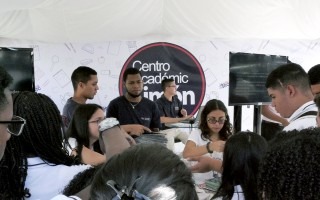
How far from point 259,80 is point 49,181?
2.79 m

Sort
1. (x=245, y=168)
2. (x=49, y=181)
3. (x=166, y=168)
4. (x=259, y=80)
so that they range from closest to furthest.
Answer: (x=166, y=168)
(x=49, y=181)
(x=245, y=168)
(x=259, y=80)

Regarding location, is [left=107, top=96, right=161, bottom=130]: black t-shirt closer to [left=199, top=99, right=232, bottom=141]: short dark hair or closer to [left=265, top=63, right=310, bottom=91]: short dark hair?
[left=199, top=99, right=232, bottom=141]: short dark hair

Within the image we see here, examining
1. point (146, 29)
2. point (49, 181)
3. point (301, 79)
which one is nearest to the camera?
point (49, 181)

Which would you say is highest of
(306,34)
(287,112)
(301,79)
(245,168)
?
(306,34)

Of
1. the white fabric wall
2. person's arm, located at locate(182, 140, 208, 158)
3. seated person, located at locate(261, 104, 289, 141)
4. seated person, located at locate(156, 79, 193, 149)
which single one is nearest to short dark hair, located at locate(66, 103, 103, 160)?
person's arm, located at locate(182, 140, 208, 158)

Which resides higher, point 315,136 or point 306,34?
point 306,34

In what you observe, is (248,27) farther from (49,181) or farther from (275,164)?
(275,164)

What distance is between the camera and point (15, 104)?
1395 millimetres

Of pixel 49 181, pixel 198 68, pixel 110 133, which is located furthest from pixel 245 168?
pixel 198 68

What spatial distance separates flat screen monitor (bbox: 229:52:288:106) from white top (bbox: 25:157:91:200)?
2.26m

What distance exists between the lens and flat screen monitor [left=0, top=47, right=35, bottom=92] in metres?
3.78

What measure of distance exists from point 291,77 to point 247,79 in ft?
3.51

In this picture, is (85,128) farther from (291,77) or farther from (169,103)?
(169,103)

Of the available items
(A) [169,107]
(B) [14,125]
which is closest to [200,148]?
(B) [14,125]
